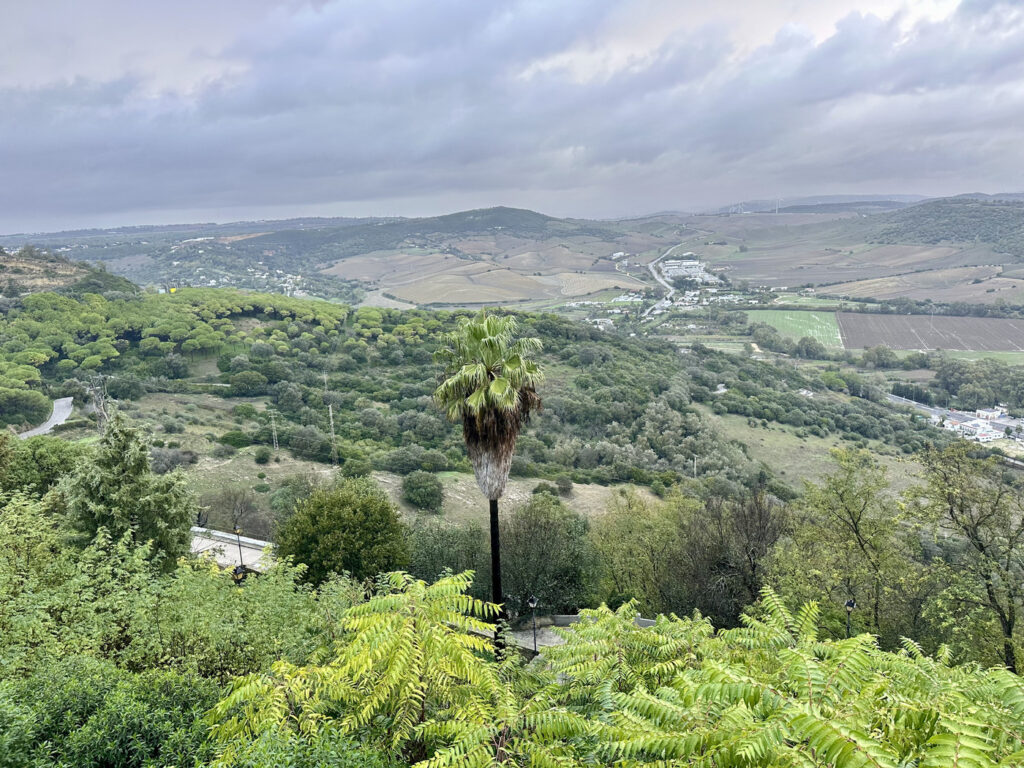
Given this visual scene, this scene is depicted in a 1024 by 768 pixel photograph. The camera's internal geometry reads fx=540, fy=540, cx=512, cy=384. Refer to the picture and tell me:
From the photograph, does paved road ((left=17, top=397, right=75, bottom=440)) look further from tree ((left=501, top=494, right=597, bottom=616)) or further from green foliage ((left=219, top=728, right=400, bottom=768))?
green foliage ((left=219, top=728, right=400, bottom=768))

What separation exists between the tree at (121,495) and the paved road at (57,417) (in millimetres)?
30102

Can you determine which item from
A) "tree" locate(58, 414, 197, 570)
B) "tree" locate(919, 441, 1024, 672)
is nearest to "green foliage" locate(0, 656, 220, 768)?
"tree" locate(58, 414, 197, 570)

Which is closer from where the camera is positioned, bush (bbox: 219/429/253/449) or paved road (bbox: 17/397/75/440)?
paved road (bbox: 17/397/75/440)

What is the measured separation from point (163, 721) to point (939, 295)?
185903 millimetres

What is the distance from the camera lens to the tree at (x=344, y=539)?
730 inches

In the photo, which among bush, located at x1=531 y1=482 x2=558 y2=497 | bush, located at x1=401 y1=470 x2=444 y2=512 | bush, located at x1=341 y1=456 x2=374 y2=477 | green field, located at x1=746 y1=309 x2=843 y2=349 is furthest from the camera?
green field, located at x1=746 y1=309 x2=843 y2=349

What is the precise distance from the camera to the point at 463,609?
6.80 m

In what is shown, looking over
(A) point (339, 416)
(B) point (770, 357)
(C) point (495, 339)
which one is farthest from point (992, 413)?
(C) point (495, 339)

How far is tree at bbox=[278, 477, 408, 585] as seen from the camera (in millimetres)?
18531

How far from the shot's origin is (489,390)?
12070 mm

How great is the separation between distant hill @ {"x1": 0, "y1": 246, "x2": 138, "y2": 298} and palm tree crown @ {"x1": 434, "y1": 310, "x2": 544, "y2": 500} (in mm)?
80715

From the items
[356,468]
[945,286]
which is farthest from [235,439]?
[945,286]

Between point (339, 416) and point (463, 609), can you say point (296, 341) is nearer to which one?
point (339, 416)

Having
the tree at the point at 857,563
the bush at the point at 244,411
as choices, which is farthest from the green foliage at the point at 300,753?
the bush at the point at 244,411
